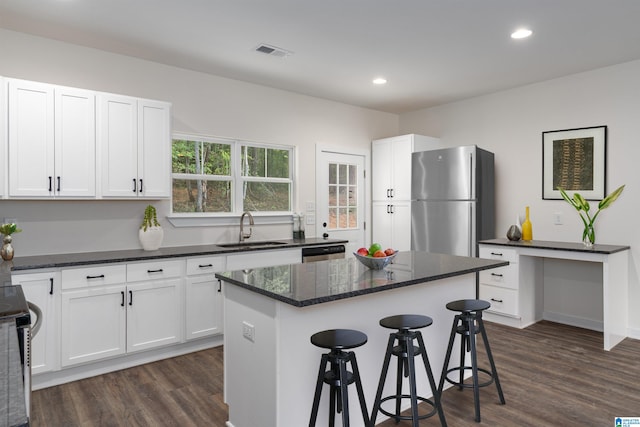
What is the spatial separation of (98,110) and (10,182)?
0.85m

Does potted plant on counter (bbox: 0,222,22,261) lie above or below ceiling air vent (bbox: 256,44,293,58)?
below

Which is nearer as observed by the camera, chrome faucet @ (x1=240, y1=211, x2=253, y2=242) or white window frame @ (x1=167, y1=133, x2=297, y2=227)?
white window frame @ (x1=167, y1=133, x2=297, y2=227)

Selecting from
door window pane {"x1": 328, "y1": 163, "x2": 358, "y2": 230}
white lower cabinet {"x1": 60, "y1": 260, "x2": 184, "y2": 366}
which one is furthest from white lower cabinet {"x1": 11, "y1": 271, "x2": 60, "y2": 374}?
door window pane {"x1": 328, "y1": 163, "x2": 358, "y2": 230}

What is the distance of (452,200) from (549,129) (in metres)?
1.32

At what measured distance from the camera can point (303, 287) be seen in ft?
7.00

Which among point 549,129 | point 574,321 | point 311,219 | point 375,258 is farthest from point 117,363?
point 549,129

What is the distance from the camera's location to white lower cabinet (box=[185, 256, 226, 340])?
11.9ft

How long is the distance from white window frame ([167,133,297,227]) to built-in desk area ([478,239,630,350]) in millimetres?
2366

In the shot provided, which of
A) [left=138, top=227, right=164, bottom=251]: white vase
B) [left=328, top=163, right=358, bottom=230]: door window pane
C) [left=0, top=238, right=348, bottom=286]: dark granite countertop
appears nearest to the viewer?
[left=0, top=238, right=348, bottom=286]: dark granite countertop

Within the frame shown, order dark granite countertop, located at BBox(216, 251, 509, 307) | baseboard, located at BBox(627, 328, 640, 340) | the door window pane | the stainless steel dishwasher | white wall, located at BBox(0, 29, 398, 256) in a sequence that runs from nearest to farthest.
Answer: dark granite countertop, located at BBox(216, 251, 509, 307)
white wall, located at BBox(0, 29, 398, 256)
baseboard, located at BBox(627, 328, 640, 340)
the stainless steel dishwasher
the door window pane

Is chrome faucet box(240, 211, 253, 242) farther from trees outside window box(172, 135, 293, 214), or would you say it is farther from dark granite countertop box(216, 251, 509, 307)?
dark granite countertop box(216, 251, 509, 307)

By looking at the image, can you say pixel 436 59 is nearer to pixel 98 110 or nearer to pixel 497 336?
pixel 497 336

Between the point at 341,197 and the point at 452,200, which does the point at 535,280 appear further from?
the point at 341,197

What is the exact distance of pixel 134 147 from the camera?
3545 millimetres
